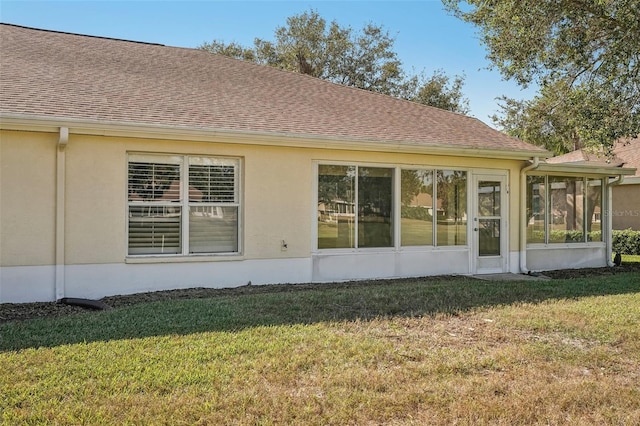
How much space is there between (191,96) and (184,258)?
11.0ft

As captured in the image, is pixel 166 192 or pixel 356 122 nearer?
pixel 166 192

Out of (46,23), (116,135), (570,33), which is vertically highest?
(46,23)

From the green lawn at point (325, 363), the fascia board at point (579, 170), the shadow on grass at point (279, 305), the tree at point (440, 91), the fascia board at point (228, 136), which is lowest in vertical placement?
the green lawn at point (325, 363)

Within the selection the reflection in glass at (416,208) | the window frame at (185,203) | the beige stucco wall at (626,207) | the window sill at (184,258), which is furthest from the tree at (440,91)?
the window sill at (184,258)

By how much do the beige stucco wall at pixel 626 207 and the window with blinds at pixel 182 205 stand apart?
16.8 meters

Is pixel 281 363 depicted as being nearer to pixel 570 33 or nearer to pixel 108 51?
pixel 570 33

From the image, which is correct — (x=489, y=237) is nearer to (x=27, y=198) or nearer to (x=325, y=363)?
(x=325, y=363)

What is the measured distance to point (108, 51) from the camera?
12.0 metres

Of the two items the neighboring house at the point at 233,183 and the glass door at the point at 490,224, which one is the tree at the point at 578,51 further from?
the glass door at the point at 490,224

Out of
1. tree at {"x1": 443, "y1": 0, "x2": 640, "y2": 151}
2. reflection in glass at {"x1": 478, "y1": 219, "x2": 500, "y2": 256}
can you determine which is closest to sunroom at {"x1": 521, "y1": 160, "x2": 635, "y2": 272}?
reflection in glass at {"x1": 478, "y1": 219, "x2": 500, "y2": 256}

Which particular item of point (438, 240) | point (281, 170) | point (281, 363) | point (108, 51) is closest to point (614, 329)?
point (281, 363)

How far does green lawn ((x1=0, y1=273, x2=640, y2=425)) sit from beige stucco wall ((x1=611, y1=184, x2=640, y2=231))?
14.6 metres

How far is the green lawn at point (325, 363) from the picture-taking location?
12.6ft

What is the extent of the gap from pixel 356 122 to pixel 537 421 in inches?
313
